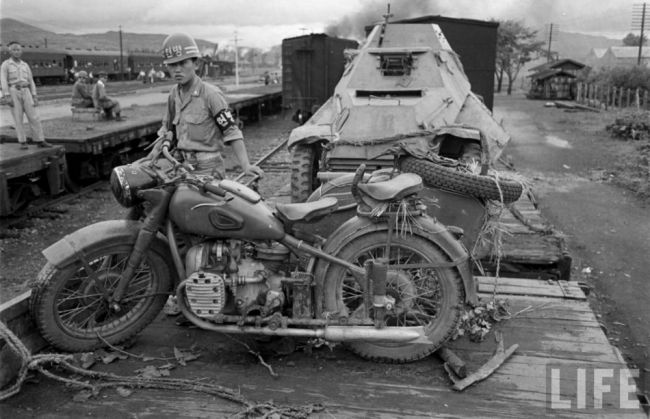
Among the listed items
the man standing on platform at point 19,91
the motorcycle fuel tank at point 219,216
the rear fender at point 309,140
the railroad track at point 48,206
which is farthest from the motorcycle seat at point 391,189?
the man standing on platform at point 19,91

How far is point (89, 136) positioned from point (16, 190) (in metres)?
1.95

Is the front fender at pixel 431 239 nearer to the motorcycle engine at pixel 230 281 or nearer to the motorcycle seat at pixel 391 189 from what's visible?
the motorcycle seat at pixel 391 189

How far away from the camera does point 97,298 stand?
3865 mm

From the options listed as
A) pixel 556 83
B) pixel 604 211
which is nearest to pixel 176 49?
pixel 604 211

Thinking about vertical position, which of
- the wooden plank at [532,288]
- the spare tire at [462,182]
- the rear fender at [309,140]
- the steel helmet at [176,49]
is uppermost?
the steel helmet at [176,49]

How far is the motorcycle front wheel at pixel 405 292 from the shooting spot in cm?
373

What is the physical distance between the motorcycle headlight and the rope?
928 millimetres

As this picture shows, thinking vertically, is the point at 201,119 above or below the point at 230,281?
above

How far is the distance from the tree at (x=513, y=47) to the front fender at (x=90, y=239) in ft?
178

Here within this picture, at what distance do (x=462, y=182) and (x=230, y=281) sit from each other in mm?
1575

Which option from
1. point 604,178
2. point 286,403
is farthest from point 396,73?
point 286,403

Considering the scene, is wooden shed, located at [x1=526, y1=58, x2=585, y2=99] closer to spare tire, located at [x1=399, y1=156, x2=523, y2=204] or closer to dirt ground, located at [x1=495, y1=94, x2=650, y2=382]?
dirt ground, located at [x1=495, y1=94, x2=650, y2=382]

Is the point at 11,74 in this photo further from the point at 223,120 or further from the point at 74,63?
the point at 74,63

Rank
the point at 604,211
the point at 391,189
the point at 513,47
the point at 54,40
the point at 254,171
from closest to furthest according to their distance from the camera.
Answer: the point at 391,189 < the point at 254,171 < the point at 604,211 < the point at 513,47 < the point at 54,40
